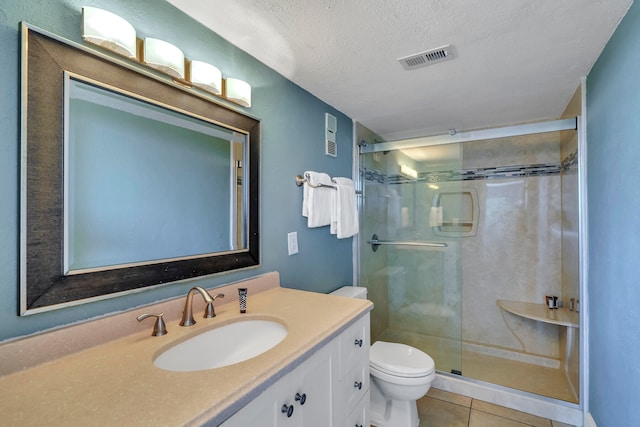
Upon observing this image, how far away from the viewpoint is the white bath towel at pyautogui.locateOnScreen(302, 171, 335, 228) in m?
1.88

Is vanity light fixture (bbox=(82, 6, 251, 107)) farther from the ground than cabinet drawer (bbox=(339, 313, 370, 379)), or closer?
farther from the ground

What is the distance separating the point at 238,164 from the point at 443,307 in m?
2.11

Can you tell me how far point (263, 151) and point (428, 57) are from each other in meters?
0.99

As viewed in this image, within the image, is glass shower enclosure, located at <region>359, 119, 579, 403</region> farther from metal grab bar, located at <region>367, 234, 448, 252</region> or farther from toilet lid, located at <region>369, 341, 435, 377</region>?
toilet lid, located at <region>369, 341, 435, 377</region>

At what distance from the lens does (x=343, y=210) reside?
2152 mm

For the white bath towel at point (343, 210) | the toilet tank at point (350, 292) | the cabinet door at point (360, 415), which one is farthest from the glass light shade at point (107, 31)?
the toilet tank at point (350, 292)

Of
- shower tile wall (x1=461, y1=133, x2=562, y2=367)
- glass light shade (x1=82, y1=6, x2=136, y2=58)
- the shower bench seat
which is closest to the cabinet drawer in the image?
glass light shade (x1=82, y1=6, x2=136, y2=58)

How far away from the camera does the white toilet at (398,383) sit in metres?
1.76

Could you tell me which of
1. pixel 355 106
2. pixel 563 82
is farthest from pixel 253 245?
pixel 563 82

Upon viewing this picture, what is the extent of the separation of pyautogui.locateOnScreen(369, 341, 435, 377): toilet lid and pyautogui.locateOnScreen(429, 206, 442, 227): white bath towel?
1.07 metres

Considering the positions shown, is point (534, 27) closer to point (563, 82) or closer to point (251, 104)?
point (563, 82)

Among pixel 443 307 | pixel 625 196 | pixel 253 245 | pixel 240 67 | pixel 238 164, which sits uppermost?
pixel 240 67

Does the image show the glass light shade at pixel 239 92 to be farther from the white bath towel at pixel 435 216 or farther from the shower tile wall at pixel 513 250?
the shower tile wall at pixel 513 250

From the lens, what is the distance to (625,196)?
4.19 feet
